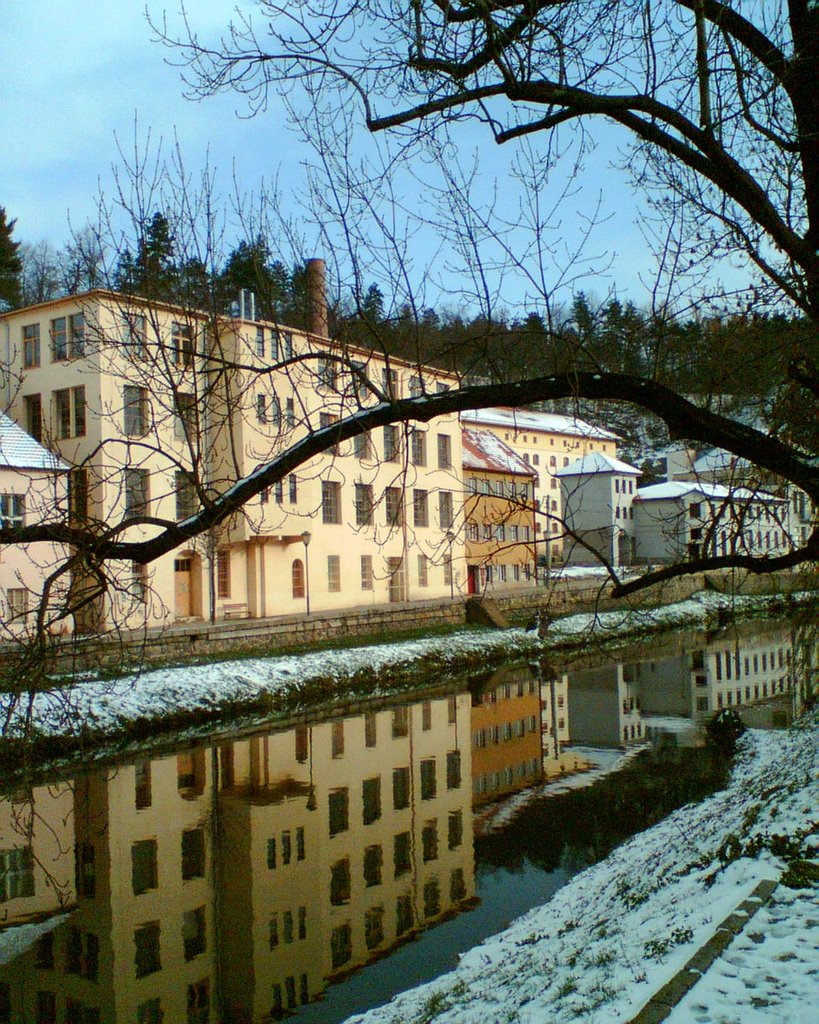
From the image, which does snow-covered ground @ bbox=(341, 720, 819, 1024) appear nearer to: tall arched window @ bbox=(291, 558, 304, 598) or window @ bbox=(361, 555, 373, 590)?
tall arched window @ bbox=(291, 558, 304, 598)

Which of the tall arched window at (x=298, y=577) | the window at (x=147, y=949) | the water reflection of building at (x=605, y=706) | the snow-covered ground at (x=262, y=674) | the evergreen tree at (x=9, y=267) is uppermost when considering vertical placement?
the evergreen tree at (x=9, y=267)

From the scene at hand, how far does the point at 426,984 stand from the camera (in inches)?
375

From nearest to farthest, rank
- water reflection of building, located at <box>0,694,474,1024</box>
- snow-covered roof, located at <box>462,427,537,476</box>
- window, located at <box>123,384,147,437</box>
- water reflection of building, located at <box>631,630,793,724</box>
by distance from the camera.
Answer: window, located at <box>123,384,147,437</box> < water reflection of building, located at <box>0,694,474,1024</box> < water reflection of building, located at <box>631,630,793,724</box> < snow-covered roof, located at <box>462,427,537,476</box>

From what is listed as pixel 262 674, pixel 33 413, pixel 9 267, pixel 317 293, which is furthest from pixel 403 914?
pixel 9 267

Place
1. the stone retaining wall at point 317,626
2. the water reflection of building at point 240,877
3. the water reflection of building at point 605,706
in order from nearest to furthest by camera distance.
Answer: the water reflection of building at point 240,877 < the water reflection of building at point 605,706 < the stone retaining wall at point 317,626

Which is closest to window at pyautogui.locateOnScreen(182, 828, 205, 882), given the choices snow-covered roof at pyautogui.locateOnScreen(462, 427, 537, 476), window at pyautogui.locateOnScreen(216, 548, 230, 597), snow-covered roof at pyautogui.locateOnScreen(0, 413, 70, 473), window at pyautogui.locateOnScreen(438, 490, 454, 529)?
window at pyautogui.locateOnScreen(438, 490, 454, 529)

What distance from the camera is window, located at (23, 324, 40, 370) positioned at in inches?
1267

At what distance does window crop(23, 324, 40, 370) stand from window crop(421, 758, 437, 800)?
65.8ft

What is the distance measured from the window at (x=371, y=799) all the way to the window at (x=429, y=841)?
1078 millimetres

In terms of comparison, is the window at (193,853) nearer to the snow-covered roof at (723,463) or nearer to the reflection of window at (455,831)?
the reflection of window at (455,831)

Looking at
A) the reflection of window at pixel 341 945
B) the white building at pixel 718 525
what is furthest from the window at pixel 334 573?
the white building at pixel 718 525

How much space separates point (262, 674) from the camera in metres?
26.7

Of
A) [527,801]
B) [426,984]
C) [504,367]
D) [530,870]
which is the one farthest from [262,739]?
[504,367]

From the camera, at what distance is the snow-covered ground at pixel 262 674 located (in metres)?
21.8
